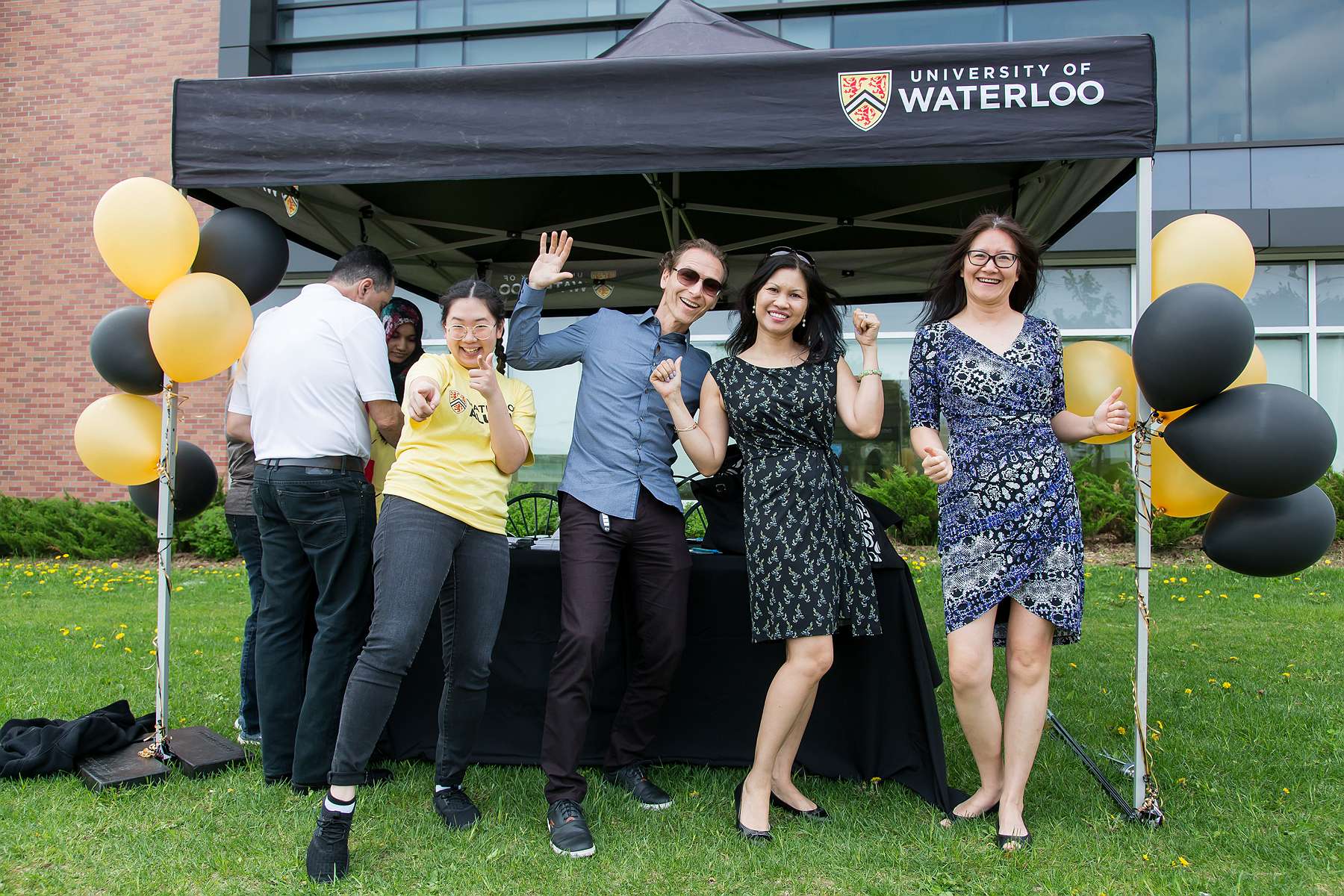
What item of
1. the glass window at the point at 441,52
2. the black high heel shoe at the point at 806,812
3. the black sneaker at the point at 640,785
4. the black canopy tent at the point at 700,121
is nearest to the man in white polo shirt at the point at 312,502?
the black canopy tent at the point at 700,121

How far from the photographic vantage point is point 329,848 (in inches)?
101

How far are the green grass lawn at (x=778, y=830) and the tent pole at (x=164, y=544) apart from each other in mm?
243

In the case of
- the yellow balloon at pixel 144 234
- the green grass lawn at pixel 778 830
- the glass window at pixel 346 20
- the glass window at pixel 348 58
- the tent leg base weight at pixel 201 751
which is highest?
the glass window at pixel 346 20

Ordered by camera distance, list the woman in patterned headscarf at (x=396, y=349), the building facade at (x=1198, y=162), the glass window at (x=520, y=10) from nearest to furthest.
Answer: the woman in patterned headscarf at (x=396, y=349) → the building facade at (x=1198, y=162) → the glass window at (x=520, y=10)

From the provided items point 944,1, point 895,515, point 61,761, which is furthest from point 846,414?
point 944,1

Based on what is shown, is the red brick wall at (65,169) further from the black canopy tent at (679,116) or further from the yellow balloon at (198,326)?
the black canopy tent at (679,116)

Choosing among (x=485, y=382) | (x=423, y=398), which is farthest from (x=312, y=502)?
(x=485, y=382)

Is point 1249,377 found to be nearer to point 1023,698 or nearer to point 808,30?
point 1023,698

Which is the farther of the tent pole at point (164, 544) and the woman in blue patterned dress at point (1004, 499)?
the tent pole at point (164, 544)

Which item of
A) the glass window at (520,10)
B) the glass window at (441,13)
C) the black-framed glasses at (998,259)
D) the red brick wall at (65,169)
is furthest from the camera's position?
the red brick wall at (65,169)

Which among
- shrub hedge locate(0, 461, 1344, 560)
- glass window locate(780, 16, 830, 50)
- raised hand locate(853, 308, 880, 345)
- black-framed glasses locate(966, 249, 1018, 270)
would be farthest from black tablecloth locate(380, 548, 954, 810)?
glass window locate(780, 16, 830, 50)

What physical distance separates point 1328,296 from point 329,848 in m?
12.1

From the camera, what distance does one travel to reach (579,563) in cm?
300

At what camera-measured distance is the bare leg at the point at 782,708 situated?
9.57 ft
